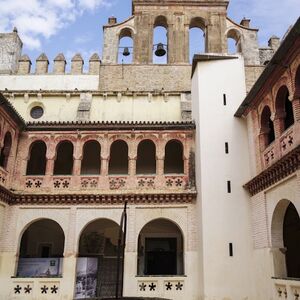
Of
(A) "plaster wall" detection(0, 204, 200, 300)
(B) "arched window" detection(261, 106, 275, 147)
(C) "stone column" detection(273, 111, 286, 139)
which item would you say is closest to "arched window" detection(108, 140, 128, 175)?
(A) "plaster wall" detection(0, 204, 200, 300)

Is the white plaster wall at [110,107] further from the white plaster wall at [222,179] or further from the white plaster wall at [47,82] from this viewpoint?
the white plaster wall at [222,179]

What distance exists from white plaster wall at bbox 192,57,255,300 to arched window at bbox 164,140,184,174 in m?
2.41

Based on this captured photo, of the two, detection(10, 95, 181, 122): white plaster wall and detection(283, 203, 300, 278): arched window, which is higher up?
detection(10, 95, 181, 122): white plaster wall

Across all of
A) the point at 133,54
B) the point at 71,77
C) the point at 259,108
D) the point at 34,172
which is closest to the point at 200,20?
the point at 133,54

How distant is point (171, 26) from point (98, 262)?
52.1ft

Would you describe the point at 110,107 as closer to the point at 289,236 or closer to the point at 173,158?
the point at 173,158

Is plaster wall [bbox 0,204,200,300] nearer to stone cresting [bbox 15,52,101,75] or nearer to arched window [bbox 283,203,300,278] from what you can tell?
arched window [bbox 283,203,300,278]

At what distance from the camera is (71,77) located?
23312 mm

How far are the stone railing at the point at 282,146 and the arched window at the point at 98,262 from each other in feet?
27.1

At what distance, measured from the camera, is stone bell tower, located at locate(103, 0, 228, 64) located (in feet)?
81.0

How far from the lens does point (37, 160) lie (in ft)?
66.6

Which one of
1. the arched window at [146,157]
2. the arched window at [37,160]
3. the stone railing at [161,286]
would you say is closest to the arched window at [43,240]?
the arched window at [37,160]

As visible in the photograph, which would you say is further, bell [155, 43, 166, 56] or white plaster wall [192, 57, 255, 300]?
bell [155, 43, 166, 56]

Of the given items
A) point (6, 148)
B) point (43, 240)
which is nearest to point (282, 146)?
point (6, 148)
